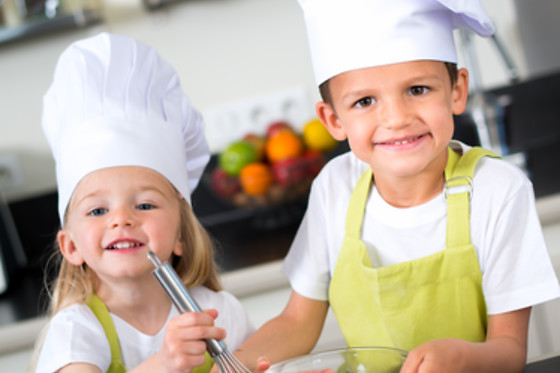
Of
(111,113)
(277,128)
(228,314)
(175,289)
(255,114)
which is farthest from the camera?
(255,114)

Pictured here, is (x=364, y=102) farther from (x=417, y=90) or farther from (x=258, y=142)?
(x=258, y=142)

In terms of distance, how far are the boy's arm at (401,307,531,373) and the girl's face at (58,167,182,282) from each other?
1.11ft

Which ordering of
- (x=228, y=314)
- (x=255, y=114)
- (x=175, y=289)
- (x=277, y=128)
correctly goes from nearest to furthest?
(x=175, y=289) < (x=228, y=314) < (x=277, y=128) < (x=255, y=114)

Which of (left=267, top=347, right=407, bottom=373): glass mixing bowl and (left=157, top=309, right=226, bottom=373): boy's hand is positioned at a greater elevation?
(left=157, top=309, right=226, bottom=373): boy's hand

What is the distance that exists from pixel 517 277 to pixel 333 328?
0.58 metres

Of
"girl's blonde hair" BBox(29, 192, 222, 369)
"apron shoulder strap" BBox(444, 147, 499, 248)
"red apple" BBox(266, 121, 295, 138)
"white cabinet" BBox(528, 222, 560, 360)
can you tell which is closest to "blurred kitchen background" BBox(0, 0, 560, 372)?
"red apple" BBox(266, 121, 295, 138)

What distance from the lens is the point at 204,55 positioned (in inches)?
72.2

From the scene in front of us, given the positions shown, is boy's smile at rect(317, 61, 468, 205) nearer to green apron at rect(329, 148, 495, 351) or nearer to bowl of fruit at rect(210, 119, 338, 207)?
green apron at rect(329, 148, 495, 351)

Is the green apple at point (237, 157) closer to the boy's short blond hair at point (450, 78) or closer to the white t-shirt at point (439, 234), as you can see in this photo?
the white t-shirt at point (439, 234)

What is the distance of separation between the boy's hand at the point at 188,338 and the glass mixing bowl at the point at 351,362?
0.25 feet

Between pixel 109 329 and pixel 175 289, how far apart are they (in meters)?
0.29

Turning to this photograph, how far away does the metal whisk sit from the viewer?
0.61 meters

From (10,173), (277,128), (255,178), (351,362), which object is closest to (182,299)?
(351,362)

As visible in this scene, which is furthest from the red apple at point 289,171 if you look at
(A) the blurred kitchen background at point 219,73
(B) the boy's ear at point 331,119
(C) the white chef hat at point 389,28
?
(C) the white chef hat at point 389,28
